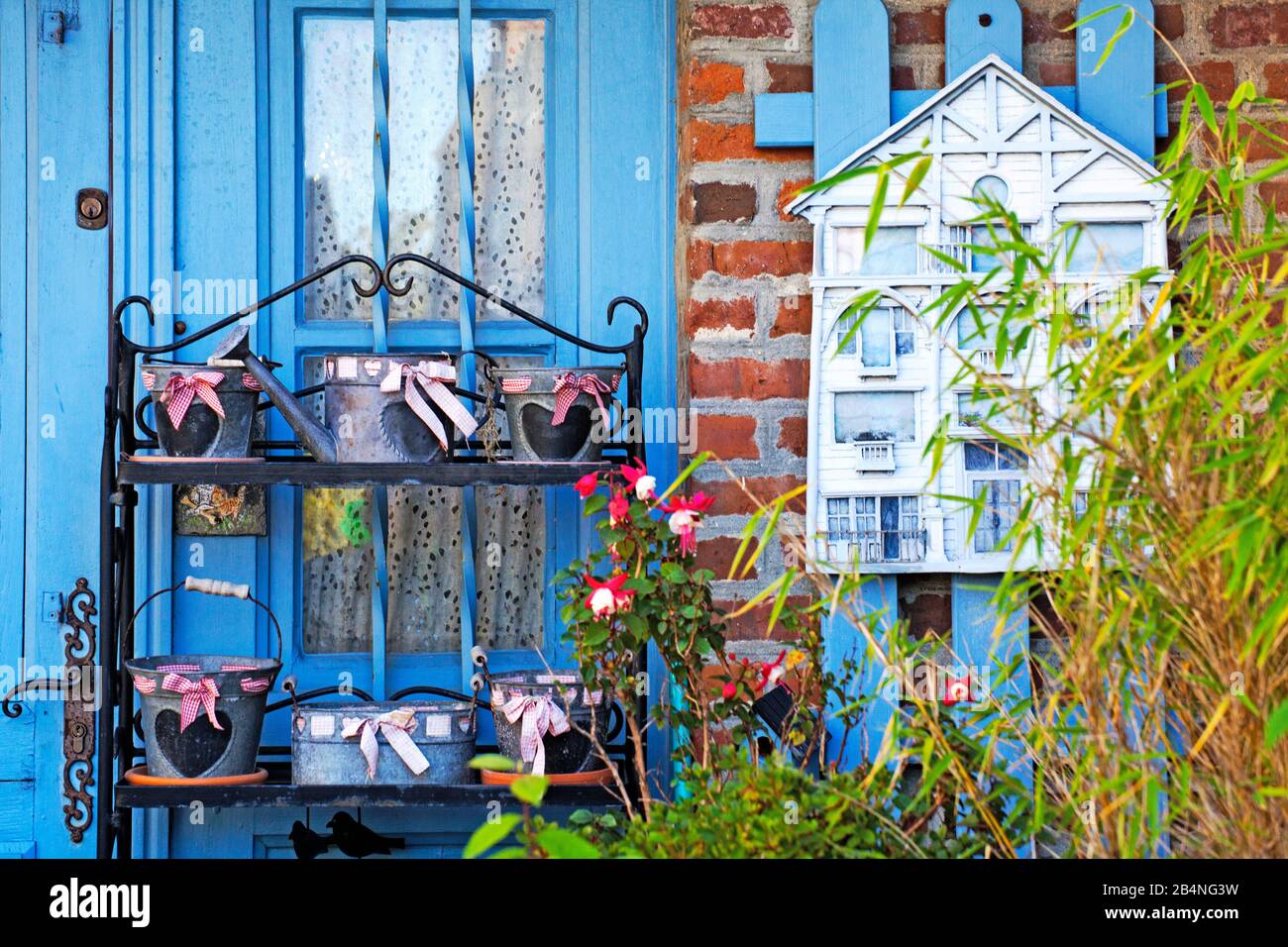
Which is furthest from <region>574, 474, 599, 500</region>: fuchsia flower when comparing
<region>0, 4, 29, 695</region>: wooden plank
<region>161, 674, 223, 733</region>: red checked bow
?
<region>0, 4, 29, 695</region>: wooden plank

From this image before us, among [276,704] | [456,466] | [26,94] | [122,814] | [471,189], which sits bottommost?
[122,814]

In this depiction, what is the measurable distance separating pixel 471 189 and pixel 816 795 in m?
1.41

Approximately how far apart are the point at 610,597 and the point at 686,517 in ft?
0.52

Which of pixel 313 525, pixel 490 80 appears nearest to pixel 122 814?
pixel 313 525

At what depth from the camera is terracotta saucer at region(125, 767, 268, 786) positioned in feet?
7.13

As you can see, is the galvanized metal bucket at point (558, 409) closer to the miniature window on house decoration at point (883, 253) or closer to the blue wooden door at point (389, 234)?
the blue wooden door at point (389, 234)

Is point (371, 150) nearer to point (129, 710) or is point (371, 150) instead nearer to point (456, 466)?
point (456, 466)

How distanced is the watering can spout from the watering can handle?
266 millimetres

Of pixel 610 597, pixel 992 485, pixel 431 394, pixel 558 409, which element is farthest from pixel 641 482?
pixel 992 485

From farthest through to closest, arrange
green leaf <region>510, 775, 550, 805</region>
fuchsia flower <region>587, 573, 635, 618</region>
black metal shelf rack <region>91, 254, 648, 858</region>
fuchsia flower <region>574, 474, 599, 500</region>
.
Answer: black metal shelf rack <region>91, 254, 648, 858</region> → fuchsia flower <region>574, 474, 599, 500</region> → fuchsia flower <region>587, 573, 635, 618</region> → green leaf <region>510, 775, 550, 805</region>

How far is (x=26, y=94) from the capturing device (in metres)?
2.50

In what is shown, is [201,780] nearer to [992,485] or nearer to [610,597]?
[610,597]

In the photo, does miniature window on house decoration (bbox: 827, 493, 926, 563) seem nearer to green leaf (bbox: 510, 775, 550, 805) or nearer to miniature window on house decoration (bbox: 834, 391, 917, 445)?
miniature window on house decoration (bbox: 834, 391, 917, 445)

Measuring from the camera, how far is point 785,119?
240 cm
